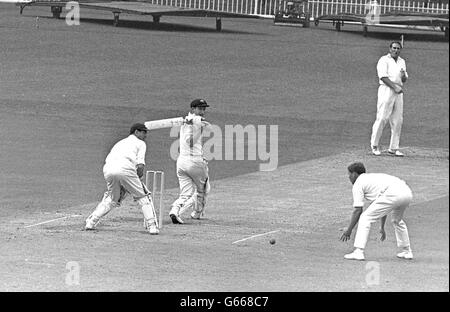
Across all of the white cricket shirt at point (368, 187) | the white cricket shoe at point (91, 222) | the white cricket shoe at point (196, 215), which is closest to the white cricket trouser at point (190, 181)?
the white cricket shoe at point (196, 215)

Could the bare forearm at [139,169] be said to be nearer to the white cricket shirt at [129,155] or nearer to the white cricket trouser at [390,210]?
the white cricket shirt at [129,155]

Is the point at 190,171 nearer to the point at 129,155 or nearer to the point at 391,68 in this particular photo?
the point at 129,155

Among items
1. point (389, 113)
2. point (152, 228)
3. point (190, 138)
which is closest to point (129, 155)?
point (152, 228)

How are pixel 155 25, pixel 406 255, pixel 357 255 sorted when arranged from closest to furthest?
pixel 357 255 → pixel 406 255 → pixel 155 25

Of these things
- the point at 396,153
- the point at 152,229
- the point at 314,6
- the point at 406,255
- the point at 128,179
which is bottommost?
the point at 396,153

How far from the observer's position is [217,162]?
64.7 ft

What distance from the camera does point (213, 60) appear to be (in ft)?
84.3

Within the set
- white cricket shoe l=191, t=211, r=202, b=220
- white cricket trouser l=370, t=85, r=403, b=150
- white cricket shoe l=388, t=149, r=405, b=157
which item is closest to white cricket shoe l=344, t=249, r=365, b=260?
white cricket shoe l=191, t=211, r=202, b=220

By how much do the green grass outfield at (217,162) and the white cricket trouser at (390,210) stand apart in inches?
7.2

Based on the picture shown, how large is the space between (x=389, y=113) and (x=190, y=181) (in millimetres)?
5779

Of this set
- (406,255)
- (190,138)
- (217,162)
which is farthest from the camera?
(217,162)

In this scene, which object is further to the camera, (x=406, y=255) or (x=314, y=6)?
(x=314, y=6)
